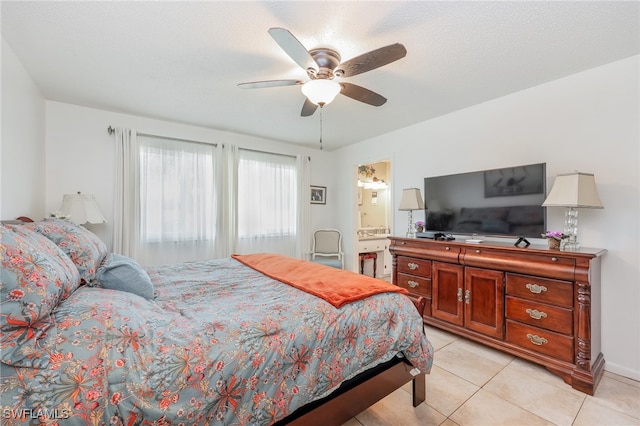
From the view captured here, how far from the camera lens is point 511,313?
2.35 m

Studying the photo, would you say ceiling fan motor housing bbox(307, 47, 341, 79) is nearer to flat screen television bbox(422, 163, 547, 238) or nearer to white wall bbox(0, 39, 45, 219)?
flat screen television bbox(422, 163, 547, 238)

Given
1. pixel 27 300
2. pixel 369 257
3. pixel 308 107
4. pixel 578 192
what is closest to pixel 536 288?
pixel 578 192

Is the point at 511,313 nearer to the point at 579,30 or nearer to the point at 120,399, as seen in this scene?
the point at 579,30

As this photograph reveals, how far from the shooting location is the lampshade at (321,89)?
75.7 inches

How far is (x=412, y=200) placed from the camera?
3361mm

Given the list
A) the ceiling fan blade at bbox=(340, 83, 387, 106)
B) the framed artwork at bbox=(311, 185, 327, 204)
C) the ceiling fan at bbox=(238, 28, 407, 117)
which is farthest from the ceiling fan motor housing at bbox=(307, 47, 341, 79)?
the framed artwork at bbox=(311, 185, 327, 204)

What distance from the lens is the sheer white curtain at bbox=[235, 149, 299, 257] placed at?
4.11 meters

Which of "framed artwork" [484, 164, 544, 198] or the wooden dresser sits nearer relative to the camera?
the wooden dresser

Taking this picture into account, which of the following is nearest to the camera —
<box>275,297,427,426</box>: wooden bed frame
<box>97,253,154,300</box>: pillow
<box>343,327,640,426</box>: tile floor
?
<box>275,297,427,426</box>: wooden bed frame

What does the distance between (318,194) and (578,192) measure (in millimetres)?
3534

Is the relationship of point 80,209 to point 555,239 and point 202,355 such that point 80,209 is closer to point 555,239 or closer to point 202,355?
point 202,355

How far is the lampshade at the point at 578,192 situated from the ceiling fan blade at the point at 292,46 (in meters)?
2.17

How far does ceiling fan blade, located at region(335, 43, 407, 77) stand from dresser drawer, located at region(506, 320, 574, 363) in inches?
93.6

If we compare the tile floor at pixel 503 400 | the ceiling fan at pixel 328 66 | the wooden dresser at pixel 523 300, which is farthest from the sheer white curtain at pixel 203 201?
the tile floor at pixel 503 400
